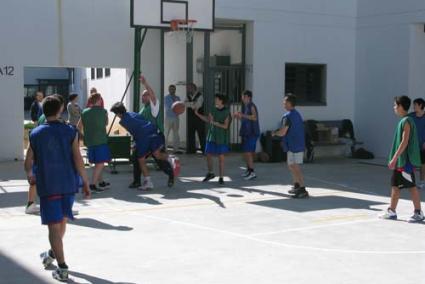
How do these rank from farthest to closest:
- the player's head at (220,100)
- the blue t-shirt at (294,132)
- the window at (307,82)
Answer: the window at (307,82), the player's head at (220,100), the blue t-shirt at (294,132)

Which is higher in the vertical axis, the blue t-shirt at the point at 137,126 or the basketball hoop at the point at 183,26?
the basketball hoop at the point at 183,26

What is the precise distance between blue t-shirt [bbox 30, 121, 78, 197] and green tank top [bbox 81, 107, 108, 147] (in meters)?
→ 5.09

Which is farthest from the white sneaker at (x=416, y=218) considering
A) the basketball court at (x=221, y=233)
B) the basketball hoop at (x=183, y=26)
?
the basketball hoop at (x=183, y=26)

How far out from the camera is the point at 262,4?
1742cm

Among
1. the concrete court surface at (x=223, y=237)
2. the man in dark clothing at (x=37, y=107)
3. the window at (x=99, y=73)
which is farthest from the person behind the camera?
the window at (x=99, y=73)

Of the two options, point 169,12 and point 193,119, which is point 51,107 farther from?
point 193,119

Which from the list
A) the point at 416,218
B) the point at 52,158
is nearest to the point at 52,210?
the point at 52,158

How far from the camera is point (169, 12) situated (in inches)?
583

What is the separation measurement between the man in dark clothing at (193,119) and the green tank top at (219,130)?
4624mm

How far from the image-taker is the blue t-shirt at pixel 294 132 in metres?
11.0

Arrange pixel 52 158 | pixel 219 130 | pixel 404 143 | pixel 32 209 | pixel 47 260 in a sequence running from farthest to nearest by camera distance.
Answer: pixel 219 130 → pixel 32 209 → pixel 404 143 → pixel 47 260 → pixel 52 158

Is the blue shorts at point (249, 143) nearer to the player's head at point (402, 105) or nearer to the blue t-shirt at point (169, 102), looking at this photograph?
the player's head at point (402, 105)

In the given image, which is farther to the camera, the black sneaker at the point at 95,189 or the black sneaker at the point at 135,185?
the black sneaker at the point at 135,185

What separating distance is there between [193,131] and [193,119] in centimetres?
33
